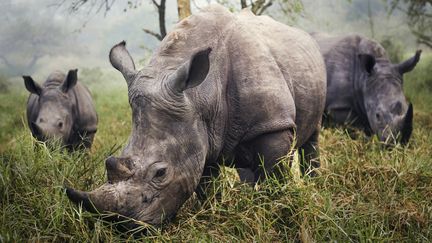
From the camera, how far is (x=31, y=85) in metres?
7.57

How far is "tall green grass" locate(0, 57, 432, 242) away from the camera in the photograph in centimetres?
362

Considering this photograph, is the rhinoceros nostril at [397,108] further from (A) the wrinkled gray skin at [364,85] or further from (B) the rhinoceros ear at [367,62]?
(B) the rhinoceros ear at [367,62]

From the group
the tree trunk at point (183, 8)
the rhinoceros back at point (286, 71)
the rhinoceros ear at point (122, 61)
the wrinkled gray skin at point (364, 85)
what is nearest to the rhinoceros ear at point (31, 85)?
the tree trunk at point (183, 8)

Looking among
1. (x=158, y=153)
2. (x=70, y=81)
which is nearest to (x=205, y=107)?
(x=158, y=153)

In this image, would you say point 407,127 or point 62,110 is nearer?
point 407,127

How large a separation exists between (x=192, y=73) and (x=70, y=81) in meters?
4.65

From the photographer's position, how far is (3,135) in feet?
30.5

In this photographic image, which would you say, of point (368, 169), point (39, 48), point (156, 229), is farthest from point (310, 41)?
point (39, 48)

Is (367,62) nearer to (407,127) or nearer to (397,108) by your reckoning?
(397,108)

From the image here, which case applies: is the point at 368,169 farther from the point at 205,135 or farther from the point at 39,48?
the point at 39,48

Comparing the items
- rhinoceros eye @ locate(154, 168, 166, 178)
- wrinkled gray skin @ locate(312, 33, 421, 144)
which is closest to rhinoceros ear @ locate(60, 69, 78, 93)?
wrinkled gray skin @ locate(312, 33, 421, 144)

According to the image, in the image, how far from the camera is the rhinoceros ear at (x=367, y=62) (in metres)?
7.51

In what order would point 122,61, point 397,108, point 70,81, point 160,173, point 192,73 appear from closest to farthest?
point 160,173
point 192,73
point 122,61
point 397,108
point 70,81

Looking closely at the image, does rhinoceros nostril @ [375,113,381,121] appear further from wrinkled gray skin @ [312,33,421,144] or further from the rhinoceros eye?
the rhinoceros eye
